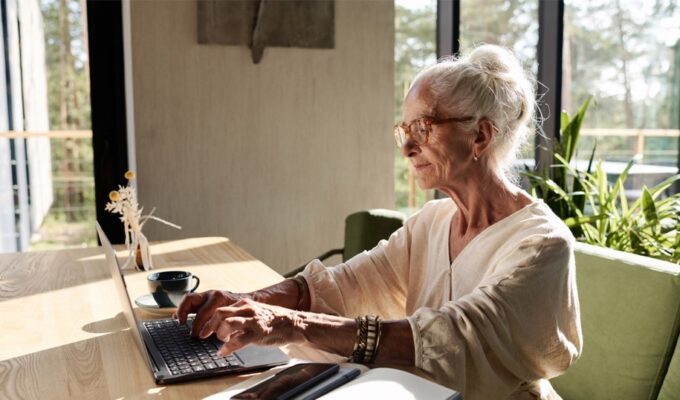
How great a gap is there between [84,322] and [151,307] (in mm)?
147

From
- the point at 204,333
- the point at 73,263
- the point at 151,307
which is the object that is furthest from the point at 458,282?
the point at 73,263

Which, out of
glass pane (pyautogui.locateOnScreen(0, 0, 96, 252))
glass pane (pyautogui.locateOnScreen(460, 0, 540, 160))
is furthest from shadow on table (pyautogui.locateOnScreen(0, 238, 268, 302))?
glass pane (pyautogui.locateOnScreen(460, 0, 540, 160))

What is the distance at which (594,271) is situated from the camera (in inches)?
77.9

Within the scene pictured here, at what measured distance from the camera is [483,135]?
154 centimetres

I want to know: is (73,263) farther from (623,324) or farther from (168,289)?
(623,324)

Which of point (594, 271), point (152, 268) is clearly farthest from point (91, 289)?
point (594, 271)

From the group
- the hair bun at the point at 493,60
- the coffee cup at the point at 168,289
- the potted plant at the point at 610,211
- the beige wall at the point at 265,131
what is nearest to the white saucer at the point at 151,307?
the coffee cup at the point at 168,289

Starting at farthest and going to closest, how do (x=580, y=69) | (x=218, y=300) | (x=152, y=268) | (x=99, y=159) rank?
1. (x=580, y=69)
2. (x=99, y=159)
3. (x=152, y=268)
4. (x=218, y=300)

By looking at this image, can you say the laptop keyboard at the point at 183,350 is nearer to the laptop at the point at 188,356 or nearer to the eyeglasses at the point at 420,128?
the laptop at the point at 188,356

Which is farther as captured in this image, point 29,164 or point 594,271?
point 29,164

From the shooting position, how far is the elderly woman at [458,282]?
1262 millimetres

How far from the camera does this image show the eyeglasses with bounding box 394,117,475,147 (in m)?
1.54

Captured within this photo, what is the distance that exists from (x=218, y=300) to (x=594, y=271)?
109cm

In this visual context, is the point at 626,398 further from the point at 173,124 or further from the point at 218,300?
the point at 173,124
